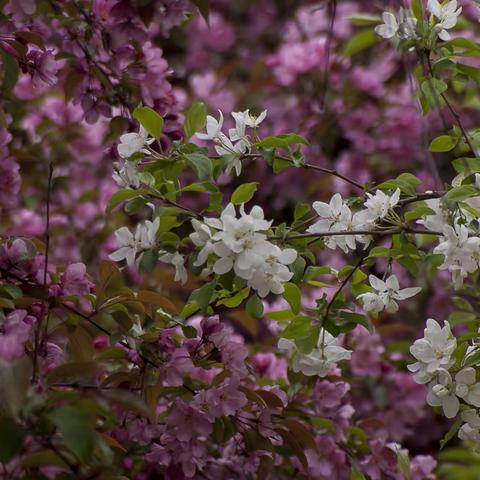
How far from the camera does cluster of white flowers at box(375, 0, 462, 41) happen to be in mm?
1319

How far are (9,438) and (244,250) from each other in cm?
34

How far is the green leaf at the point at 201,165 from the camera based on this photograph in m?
1.18

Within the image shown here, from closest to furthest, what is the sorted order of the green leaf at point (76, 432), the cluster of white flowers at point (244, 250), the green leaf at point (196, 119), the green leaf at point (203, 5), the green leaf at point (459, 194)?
the green leaf at point (76, 432)
the cluster of white flowers at point (244, 250)
the green leaf at point (459, 194)
the green leaf at point (196, 119)
the green leaf at point (203, 5)

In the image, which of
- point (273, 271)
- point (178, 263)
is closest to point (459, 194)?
point (273, 271)

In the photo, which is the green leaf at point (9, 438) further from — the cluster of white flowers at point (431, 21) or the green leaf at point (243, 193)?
the cluster of white flowers at point (431, 21)

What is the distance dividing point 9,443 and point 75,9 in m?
0.83

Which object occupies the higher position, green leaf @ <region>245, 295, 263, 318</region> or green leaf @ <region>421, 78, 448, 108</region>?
green leaf @ <region>421, 78, 448, 108</region>

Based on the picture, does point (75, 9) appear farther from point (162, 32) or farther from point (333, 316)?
point (333, 316)

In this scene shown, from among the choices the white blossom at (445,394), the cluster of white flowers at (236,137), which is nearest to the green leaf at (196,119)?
the cluster of white flowers at (236,137)

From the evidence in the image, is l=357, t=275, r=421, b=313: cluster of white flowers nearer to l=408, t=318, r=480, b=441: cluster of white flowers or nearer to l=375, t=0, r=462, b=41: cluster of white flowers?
l=408, t=318, r=480, b=441: cluster of white flowers

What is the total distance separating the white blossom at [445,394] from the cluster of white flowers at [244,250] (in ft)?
0.80

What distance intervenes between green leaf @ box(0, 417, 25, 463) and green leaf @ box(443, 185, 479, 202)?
1.94 ft

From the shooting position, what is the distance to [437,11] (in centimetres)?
133

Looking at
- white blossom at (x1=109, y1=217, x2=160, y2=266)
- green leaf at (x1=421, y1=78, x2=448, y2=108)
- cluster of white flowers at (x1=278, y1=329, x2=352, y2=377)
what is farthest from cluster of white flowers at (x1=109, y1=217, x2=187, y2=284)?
green leaf at (x1=421, y1=78, x2=448, y2=108)
